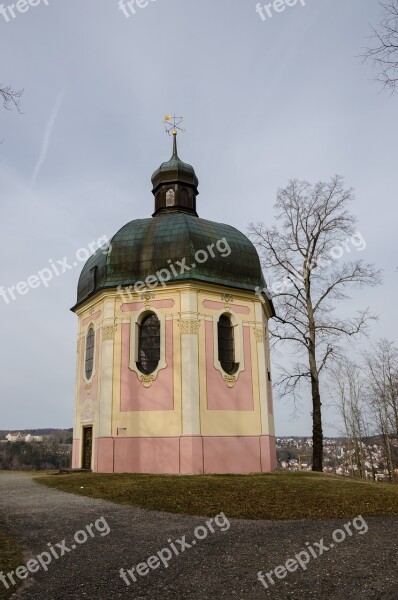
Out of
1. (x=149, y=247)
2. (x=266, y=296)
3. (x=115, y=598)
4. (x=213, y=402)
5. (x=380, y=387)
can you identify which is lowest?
(x=115, y=598)

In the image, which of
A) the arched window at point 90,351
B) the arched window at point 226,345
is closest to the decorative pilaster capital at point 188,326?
the arched window at point 226,345

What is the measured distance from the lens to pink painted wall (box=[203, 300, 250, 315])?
756 inches

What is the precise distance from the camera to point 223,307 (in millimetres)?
19531

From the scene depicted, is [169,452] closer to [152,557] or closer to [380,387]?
[152,557]

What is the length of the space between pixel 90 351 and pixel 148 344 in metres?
3.11

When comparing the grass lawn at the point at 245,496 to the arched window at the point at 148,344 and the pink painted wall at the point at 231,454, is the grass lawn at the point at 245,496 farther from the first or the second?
the arched window at the point at 148,344

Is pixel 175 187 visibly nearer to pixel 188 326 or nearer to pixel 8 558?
pixel 188 326

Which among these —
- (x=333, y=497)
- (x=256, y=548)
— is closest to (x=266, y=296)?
(x=333, y=497)

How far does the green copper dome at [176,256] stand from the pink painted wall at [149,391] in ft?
9.30

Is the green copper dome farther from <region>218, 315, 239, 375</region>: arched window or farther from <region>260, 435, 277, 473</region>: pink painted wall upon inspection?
<region>260, 435, 277, 473</region>: pink painted wall

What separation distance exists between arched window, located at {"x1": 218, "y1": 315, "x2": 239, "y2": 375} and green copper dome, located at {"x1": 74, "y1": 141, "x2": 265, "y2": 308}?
1.62 metres

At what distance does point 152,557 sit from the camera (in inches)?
219

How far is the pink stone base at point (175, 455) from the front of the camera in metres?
17.0

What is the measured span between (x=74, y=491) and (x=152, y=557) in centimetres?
715
